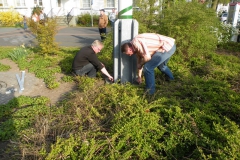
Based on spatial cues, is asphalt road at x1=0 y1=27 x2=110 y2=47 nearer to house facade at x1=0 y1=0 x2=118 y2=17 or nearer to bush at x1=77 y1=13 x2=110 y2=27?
bush at x1=77 y1=13 x2=110 y2=27

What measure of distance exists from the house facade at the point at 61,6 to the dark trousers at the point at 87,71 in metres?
20.2

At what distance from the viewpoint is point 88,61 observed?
207 inches

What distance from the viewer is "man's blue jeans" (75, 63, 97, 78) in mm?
5270

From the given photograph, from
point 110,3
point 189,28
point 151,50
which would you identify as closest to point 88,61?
point 151,50

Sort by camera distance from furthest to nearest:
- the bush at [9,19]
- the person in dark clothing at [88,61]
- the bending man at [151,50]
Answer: the bush at [9,19]
the person in dark clothing at [88,61]
the bending man at [151,50]

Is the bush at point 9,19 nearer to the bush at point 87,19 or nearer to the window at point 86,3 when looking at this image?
the bush at point 87,19

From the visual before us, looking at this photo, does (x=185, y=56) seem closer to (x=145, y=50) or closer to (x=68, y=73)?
(x=145, y=50)

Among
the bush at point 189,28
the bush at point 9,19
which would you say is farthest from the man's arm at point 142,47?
the bush at point 9,19

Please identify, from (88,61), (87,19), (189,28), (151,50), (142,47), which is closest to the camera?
(142,47)

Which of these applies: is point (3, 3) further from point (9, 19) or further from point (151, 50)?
point (151, 50)

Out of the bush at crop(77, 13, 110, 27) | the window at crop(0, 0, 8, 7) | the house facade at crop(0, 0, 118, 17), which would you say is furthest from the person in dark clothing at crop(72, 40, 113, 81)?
the window at crop(0, 0, 8, 7)

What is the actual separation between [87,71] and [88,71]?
0.03 m

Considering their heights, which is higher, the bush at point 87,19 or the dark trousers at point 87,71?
the bush at point 87,19

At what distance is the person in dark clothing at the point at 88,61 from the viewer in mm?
5011
